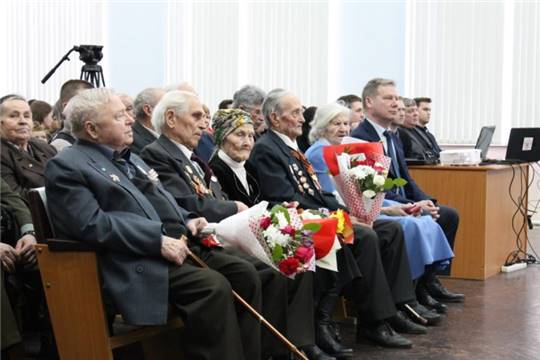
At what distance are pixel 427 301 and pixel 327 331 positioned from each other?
1.32 metres

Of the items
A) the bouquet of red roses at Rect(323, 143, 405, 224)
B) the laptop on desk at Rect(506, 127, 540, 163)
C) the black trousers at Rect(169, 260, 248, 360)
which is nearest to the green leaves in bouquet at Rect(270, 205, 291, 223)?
the black trousers at Rect(169, 260, 248, 360)

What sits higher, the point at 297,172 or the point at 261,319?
the point at 297,172

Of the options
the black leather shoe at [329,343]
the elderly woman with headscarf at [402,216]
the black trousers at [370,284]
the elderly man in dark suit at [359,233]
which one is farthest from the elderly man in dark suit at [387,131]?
the black leather shoe at [329,343]

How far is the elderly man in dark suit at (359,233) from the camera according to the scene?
4.50 meters

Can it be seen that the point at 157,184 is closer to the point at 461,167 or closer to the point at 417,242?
the point at 417,242

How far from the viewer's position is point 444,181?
6.68m

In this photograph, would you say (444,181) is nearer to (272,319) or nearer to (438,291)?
(438,291)

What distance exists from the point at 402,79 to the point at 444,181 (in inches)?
150

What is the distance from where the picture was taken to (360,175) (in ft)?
15.3

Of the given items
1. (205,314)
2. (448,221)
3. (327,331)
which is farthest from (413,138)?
(205,314)

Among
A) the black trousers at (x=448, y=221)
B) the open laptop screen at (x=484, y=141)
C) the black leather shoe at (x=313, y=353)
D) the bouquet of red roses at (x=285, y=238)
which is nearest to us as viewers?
the bouquet of red roses at (x=285, y=238)

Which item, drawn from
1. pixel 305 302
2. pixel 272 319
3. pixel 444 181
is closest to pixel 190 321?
pixel 272 319

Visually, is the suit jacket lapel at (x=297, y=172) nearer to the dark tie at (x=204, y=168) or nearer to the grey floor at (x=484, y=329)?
the dark tie at (x=204, y=168)

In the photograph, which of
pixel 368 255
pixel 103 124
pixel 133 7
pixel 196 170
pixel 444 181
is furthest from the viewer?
pixel 133 7
